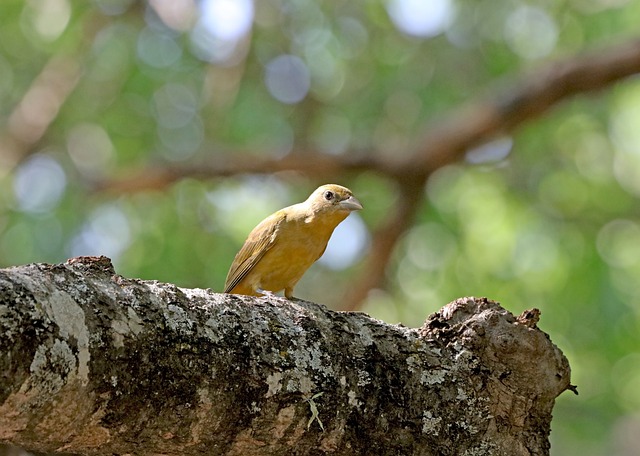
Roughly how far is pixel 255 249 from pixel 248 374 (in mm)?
3069

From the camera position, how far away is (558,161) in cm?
1163

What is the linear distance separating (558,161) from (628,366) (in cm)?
271

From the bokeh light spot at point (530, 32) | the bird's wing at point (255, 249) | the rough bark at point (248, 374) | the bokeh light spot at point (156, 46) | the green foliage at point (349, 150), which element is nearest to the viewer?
the rough bark at point (248, 374)

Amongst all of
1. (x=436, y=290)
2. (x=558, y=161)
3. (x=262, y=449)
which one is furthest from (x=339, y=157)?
(x=262, y=449)

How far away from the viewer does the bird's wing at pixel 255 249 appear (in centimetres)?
536

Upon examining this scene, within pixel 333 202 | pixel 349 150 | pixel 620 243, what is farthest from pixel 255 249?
pixel 620 243

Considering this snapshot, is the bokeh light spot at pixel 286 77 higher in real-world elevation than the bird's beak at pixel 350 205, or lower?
higher

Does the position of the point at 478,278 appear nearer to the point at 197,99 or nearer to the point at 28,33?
the point at 197,99

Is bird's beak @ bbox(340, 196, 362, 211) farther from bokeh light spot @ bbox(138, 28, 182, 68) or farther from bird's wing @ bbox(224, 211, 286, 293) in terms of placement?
bokeh light spot @ bbox(138, 28, 182, 68)

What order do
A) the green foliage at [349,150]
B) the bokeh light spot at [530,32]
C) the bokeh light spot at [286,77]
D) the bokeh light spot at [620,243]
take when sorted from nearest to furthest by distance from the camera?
the green foliage at [349,150] → the bokeh light spot at [620,243] → the bokeh light spot at [530,32] → the bokeh light spot at [286,77]

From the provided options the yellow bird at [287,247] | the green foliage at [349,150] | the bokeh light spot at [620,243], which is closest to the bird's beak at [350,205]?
the yellow bird at [287,247]

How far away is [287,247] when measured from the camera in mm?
5371

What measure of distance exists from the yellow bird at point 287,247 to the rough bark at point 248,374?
2.56 m

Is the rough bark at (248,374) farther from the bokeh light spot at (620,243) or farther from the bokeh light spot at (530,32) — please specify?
the bokeh light spot at (530,32)
